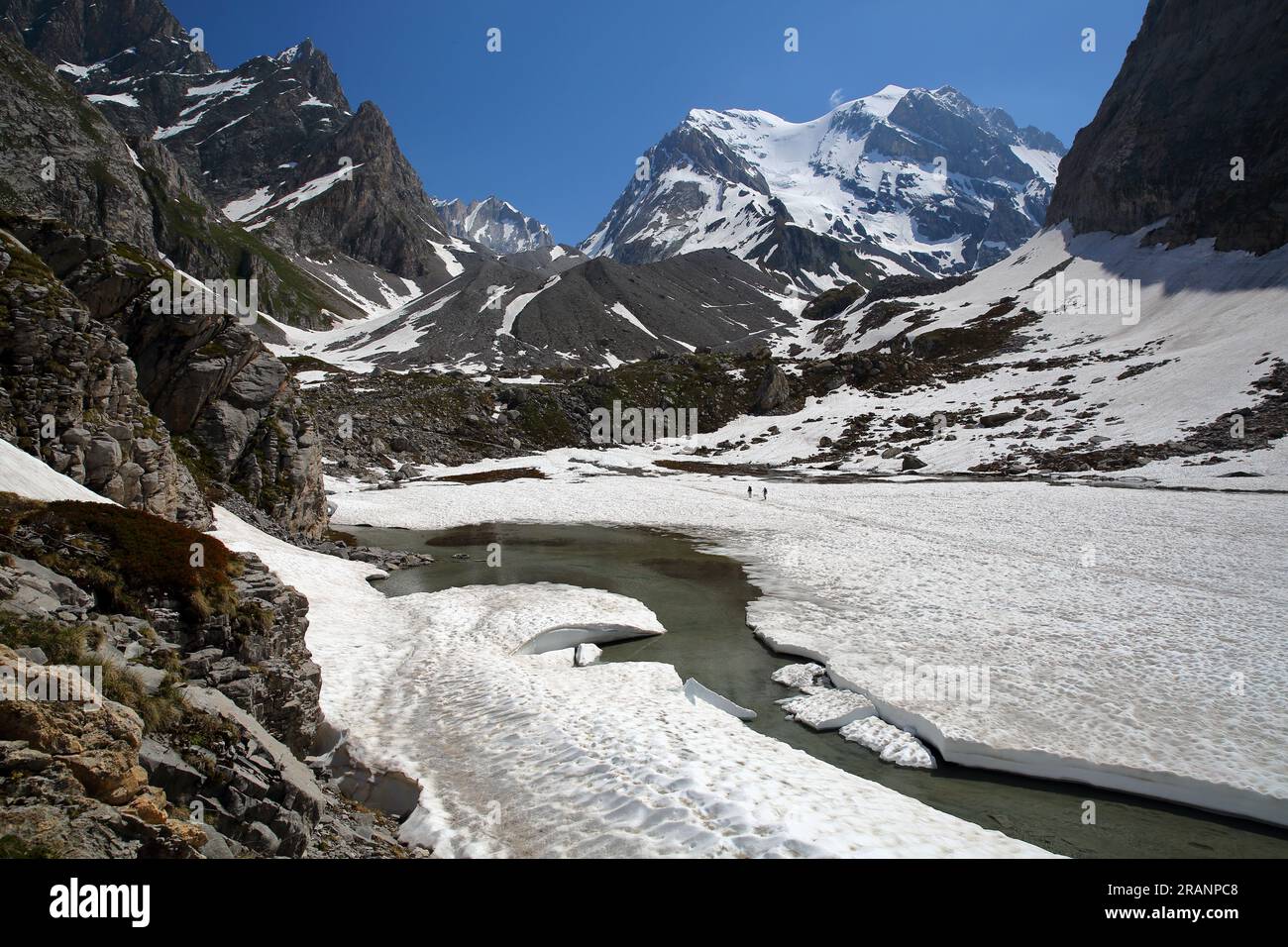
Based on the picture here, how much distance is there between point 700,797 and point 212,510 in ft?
75.1

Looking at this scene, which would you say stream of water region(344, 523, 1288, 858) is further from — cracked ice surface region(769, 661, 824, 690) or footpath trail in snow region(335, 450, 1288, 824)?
footpath trail in snow region(335, 450, 1288, 824)

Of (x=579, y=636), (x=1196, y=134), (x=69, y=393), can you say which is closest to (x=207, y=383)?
(x=69, y=393)

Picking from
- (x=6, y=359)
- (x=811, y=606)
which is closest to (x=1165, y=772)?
(x=811, y=606)

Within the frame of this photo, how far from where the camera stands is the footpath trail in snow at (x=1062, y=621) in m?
11.7

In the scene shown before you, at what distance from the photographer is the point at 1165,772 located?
35.4 feet

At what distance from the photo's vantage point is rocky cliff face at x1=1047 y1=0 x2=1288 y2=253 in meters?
104

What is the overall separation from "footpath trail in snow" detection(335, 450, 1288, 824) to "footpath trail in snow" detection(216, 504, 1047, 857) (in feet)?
13.2

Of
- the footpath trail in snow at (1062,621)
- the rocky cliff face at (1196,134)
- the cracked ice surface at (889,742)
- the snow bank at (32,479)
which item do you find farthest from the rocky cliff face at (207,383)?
the rocky cliff face at (1196,134)

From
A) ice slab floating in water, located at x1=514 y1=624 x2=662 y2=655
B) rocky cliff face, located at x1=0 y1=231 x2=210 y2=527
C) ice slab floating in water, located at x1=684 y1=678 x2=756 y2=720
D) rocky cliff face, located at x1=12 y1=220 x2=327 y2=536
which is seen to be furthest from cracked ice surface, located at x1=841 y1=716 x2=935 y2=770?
rocky cliff face, located at x1=12 y1=220 x2=327 y2=536

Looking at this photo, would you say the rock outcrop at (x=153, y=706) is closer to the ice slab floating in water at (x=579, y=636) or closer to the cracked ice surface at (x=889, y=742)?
the ice slab floating in water at (x=579, y=636)

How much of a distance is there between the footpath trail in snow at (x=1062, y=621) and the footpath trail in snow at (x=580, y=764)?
403 cm

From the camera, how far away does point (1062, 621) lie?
18.4 m

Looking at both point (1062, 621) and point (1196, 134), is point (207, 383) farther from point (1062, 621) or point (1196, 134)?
point (1196, 134)

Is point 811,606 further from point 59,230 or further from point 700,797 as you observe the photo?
point 59,230
